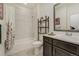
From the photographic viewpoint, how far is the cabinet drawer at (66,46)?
1.40 metres

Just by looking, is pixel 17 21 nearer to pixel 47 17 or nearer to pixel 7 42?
pixel 7 42

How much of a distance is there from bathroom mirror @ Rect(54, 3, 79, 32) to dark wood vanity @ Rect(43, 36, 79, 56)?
0.99 ft

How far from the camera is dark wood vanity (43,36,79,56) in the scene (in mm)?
1418

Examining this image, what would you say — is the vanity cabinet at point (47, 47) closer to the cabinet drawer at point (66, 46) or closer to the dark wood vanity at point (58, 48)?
the dark wood vanity at point (58, 48)

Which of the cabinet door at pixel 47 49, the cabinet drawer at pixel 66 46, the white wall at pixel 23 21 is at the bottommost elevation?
the cabinet door at pixel 47 49

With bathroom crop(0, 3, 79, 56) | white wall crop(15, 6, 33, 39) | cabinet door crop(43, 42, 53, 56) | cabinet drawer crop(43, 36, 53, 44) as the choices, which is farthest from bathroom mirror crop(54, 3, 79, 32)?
white wall crop(15, 6, 33, 39)

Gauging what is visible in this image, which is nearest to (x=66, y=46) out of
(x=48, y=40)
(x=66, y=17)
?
(x=48, y=40)

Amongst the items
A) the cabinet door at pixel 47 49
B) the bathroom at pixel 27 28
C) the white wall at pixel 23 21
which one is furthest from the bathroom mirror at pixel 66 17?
the white wall at pixel 23 21

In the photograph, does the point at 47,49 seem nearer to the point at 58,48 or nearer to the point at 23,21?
the point at 58,48

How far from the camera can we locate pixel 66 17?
1.98m

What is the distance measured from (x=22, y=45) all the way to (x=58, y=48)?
67 centimetres

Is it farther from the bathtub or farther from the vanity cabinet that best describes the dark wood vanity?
the bathtub

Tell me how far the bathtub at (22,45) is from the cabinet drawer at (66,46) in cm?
47

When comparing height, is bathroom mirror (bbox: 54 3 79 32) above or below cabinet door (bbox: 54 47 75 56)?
above
